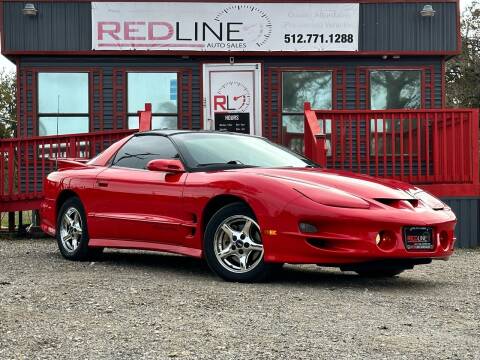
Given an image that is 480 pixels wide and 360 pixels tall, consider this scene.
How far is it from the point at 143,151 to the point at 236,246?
6.27ft

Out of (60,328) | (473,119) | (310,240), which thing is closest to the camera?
(60,328)

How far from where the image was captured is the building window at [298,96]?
54.1 feet

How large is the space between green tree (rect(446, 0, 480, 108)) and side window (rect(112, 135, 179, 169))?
34.3 metres

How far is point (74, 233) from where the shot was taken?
923 cm

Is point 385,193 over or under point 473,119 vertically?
under

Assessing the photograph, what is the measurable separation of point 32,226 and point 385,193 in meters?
8.31

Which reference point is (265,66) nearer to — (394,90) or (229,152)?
(394,90)

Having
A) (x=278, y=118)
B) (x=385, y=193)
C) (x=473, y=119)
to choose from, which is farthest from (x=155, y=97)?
(x=385, y=193)

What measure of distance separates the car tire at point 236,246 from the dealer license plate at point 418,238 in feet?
3.50

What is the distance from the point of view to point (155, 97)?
16.5 meters

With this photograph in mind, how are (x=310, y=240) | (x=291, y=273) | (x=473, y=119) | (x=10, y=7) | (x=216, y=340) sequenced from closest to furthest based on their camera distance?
(x=216, y=340)
(x=310, y=240)
(x=291, y=273)
(x=473, y=119)
(x=10, y=7)

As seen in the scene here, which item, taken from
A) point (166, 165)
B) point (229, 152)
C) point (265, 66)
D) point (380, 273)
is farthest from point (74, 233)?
point (265, 66)

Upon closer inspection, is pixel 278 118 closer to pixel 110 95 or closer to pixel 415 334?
pixel 110 95

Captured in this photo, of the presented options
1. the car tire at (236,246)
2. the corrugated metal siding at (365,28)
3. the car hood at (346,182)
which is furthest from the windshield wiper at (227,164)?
the corrugated metal siding at (365,28)
